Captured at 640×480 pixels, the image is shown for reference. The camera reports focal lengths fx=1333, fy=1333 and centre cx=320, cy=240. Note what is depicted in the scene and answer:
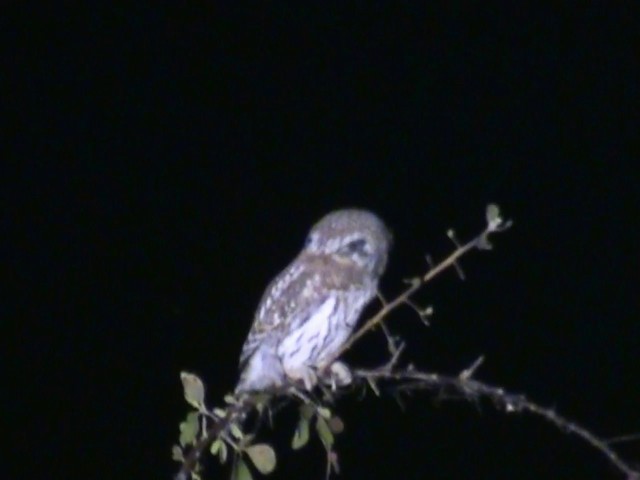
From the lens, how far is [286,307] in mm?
3105

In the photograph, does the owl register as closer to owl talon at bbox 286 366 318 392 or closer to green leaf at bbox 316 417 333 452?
owl talon at bbox 286 366 318 392

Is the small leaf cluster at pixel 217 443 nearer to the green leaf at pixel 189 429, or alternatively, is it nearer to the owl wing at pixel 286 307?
the green leaf at pixel 189 429

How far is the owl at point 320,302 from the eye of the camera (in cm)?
308

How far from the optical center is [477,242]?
5.52ft

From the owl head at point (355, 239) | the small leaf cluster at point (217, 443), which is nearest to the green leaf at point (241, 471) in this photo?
the small leaf cluster at point (217, 443)

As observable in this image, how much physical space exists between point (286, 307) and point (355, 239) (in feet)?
0.74

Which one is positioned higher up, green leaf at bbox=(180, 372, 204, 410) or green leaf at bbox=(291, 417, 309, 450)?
green leaf at bbox=(180, 372, 204, 410)

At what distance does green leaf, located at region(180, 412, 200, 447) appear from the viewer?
169 cm

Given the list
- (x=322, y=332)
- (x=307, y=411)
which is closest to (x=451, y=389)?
(x=307, y=411)

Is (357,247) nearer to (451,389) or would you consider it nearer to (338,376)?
(338,376)

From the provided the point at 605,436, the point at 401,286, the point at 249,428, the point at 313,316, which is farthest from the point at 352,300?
the point at 605,436

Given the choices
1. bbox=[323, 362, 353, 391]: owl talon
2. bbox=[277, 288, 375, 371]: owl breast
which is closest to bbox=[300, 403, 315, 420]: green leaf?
bbox=[323, 362, 353, 391]: owl talon

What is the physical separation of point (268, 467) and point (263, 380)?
1.42 m

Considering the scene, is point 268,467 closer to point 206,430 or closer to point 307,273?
point 206,430
